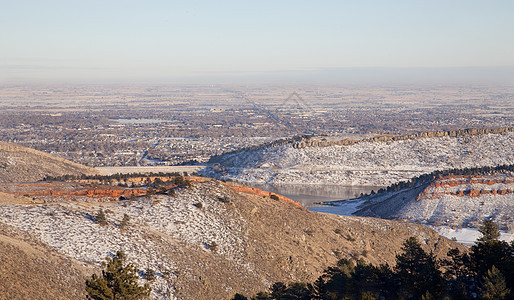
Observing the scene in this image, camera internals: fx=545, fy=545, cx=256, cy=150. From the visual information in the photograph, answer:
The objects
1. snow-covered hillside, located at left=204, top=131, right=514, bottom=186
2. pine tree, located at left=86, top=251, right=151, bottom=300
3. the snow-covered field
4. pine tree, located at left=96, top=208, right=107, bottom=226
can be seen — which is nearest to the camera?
pine tree, located at left=86, top=251, right=151, bottom=300

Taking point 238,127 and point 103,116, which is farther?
point 103,116

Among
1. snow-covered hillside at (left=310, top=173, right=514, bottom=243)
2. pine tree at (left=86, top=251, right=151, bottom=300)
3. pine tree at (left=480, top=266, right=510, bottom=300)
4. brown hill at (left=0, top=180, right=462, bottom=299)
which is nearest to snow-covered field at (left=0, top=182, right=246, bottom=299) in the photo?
brown hill at (left=0, top=180, right=462, bottom=299)

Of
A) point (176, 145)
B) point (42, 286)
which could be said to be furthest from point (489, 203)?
point (176, 145)

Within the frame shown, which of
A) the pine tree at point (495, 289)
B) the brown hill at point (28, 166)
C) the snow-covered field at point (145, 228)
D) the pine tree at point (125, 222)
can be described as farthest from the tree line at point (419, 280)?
the brown hill at point (28, 166)

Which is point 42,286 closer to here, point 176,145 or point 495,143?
point 495,143

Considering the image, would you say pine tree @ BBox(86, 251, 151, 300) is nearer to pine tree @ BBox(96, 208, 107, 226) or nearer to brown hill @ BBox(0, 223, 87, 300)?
brown hill @ BBox(0, 223, 87, 300)

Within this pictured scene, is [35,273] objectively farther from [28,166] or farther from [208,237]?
[28,166]

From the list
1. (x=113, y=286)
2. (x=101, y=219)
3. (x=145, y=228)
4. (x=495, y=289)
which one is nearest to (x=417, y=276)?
(x=495, y=289)
